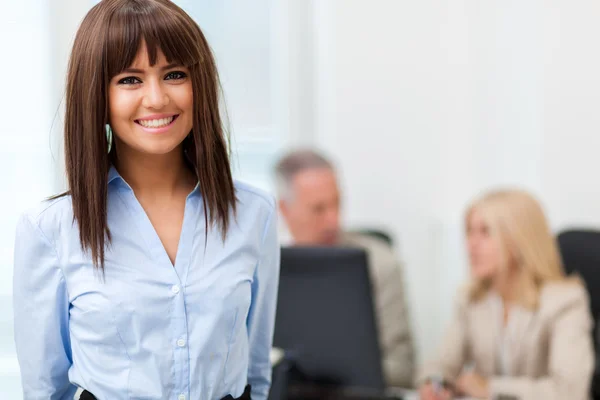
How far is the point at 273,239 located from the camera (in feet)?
4.16

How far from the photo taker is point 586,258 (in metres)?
2.66

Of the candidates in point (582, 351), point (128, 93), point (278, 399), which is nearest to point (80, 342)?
point (128, 93)

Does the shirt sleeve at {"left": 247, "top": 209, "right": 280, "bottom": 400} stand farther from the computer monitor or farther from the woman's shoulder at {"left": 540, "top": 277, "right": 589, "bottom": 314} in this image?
the woman's shoulder at {"left": 540, "top": 277, "right": 589, "bottom": 314}

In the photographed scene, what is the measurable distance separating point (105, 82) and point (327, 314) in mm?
862

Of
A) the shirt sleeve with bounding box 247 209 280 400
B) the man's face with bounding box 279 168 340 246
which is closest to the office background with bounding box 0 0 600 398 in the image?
the man's face with bounding box 279 168 340 246

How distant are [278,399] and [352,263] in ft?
1.32

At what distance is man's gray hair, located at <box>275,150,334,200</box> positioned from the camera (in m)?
2.99

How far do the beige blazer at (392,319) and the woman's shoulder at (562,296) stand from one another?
52 cm

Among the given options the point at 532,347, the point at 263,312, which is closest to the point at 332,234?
the point at 532,347

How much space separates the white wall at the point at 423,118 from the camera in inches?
144

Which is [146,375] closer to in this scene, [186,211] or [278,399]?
[186,211]

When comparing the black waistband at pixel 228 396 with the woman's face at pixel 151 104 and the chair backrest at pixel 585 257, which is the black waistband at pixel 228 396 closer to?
the woman's face at pixel 151 104

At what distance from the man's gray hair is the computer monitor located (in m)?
1.23

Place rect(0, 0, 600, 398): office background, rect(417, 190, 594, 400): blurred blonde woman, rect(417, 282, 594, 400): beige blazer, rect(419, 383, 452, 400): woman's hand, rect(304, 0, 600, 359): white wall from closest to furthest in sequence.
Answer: rect(419, 383, 452, 400): woman's hand < rect(417, 282, 594, 400): beige blazer < rect(417, 190, 594, 400): blurred blonde woman < rect(0, 0, 600, 398): office background < rect(304, 0, 600, 359): white wall
